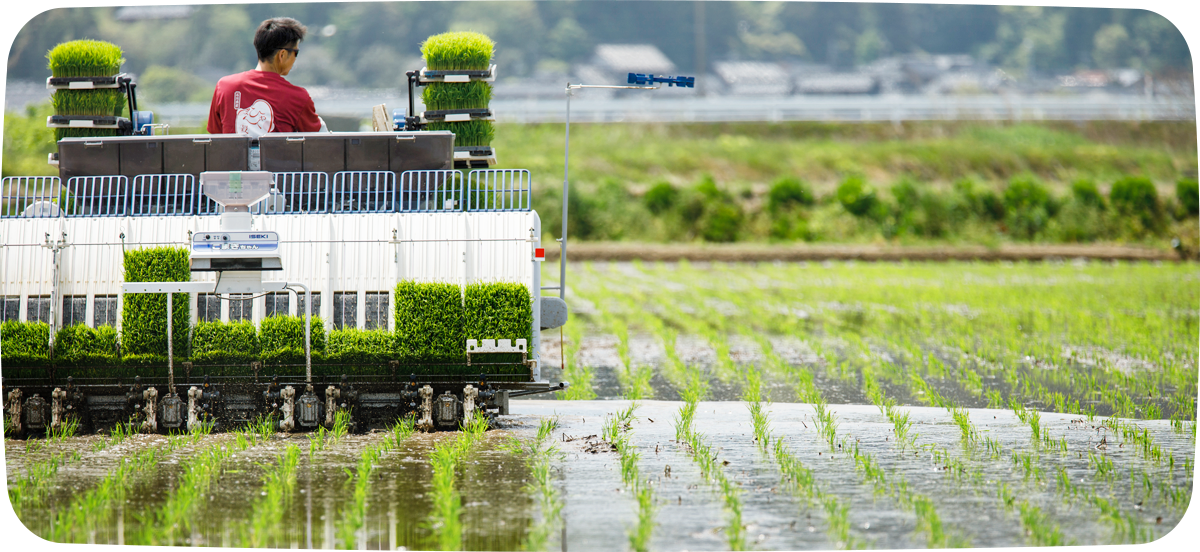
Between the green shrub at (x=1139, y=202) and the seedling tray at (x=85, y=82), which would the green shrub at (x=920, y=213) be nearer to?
the green shrub at (x=1139, y=202)

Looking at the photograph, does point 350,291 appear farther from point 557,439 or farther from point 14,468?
point 14,468

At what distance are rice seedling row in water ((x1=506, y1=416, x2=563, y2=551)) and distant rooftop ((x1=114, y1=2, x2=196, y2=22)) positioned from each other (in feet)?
225

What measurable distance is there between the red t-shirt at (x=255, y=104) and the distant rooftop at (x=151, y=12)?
66.3 m

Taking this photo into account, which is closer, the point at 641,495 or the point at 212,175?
the point at 641,495

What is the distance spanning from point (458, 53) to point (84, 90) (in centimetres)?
408

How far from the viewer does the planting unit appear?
9.95 m

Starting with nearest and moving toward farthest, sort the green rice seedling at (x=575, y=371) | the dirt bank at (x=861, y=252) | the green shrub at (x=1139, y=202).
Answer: the green rice seedling at (x=575, y=371) → the dirt bank at (x=861, y=252) → the green shrub at (x=1139, y=202)

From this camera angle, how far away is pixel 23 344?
998cm

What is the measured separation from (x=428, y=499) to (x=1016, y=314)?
1505 centimetres

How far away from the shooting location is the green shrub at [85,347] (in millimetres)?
9977

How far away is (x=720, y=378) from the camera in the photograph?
13.7m

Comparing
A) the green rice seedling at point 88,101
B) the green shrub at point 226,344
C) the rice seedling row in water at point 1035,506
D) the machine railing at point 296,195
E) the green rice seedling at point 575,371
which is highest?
the green rice seedling at point 88,101

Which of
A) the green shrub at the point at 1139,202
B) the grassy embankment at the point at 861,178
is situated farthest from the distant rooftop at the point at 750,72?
the green shrub at the point at 1139,202

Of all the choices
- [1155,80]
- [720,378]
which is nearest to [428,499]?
[720,378]
